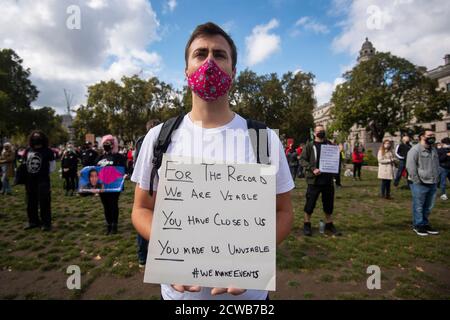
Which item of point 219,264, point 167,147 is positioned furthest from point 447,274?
point 167,147

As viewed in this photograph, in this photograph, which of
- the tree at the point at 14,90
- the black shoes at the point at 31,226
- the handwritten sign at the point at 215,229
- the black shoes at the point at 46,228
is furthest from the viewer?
the tree at the point at 14,90

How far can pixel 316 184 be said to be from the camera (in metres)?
5.50

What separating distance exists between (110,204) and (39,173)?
1.91 m

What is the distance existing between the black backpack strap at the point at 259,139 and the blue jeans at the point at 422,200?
5526 mm

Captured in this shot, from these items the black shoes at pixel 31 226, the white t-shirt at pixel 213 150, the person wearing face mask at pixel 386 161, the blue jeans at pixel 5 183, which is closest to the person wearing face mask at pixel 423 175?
the person wearing face mask at pixel 386 161

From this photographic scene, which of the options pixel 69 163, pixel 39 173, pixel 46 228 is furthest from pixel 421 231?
pixel 69 163

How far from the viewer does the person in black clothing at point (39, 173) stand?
18.9ft

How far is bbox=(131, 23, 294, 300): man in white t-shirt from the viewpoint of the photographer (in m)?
1.46

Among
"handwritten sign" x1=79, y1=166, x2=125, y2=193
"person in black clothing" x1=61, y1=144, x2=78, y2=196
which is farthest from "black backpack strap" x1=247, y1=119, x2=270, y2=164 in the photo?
"person in black clothing" x1=61, y1=144, x2=78, y2=196

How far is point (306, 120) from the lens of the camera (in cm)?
3881

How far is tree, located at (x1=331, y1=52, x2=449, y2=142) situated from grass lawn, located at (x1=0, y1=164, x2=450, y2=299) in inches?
1519

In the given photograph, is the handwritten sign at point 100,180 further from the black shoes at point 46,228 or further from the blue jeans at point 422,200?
the blue jeans at point 422,200

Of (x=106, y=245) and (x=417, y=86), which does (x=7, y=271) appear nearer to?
(x=106, y=245)
